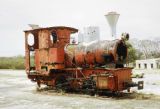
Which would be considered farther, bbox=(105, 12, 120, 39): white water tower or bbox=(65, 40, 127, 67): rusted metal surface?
bbox=(105, 12, 120, 39): white water tower

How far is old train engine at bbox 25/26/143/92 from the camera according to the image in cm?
1361

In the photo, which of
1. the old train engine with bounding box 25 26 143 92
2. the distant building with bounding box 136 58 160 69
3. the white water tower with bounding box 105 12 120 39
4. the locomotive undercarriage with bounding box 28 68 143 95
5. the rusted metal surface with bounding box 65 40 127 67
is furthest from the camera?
the distant building with bounding box 136 58 160 69

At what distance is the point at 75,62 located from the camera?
51.4ft

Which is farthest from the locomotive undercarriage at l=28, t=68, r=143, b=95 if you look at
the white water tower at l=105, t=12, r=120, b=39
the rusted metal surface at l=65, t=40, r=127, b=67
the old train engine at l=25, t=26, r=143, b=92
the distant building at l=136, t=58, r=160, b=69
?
the distant building at l=136, t=58, r=160, b=69

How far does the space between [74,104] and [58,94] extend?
136 inches

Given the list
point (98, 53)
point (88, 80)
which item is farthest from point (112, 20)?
point (88, 80)

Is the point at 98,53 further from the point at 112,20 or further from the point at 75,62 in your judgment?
the point at 112,20

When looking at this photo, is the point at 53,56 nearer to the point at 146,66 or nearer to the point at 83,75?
the point at 83,75

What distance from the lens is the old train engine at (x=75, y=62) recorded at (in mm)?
13609

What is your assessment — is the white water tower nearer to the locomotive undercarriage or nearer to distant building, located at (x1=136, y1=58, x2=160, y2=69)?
the locomotive undercarriage

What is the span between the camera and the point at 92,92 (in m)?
14.3

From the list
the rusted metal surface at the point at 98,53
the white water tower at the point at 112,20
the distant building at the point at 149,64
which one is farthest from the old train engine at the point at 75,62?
the distant building at the point at 149,64

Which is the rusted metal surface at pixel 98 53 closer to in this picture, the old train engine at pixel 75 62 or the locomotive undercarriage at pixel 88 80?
the old train engine at pixel 75 62

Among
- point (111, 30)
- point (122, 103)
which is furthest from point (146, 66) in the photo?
point (122, 103)
